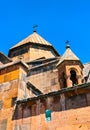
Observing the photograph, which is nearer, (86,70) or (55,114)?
(55,114)

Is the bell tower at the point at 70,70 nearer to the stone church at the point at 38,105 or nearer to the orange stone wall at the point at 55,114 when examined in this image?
the stone church at the point at 38,105

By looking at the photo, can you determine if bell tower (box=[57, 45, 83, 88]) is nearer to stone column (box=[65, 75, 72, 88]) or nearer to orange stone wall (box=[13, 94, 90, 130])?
stone column (box=[65, 75, 72, 88])

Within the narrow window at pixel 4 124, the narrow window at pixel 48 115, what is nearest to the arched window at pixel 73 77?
the narrow window at pixel 48 115

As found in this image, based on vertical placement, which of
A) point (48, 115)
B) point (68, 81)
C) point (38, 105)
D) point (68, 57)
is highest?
point (68, 57)

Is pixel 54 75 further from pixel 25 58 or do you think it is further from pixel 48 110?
pixel 48 110

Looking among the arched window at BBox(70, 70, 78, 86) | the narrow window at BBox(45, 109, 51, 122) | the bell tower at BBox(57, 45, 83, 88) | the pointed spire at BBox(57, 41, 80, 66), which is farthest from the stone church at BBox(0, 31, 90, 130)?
the pointed spire at BBox(57, 41, 80, 66)

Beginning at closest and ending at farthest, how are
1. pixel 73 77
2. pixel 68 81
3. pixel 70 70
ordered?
pixel 68 81 < pixel 70 70 < pixel 73 77

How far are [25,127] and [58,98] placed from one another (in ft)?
4.21

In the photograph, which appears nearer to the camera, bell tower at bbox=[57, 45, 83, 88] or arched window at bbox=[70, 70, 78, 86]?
bell tower at bbox=[57, 45, 83, 88]

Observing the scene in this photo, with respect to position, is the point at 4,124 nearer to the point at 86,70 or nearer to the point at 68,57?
the point at 68,57

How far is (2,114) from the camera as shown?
705cm

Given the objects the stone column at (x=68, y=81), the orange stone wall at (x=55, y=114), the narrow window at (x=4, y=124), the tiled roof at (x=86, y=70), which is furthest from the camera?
the tiled roof at (x=86, y=70)

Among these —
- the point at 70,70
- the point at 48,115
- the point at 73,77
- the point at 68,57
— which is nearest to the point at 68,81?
the point at 70,70

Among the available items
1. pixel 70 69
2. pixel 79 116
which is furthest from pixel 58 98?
pixel 70 69
